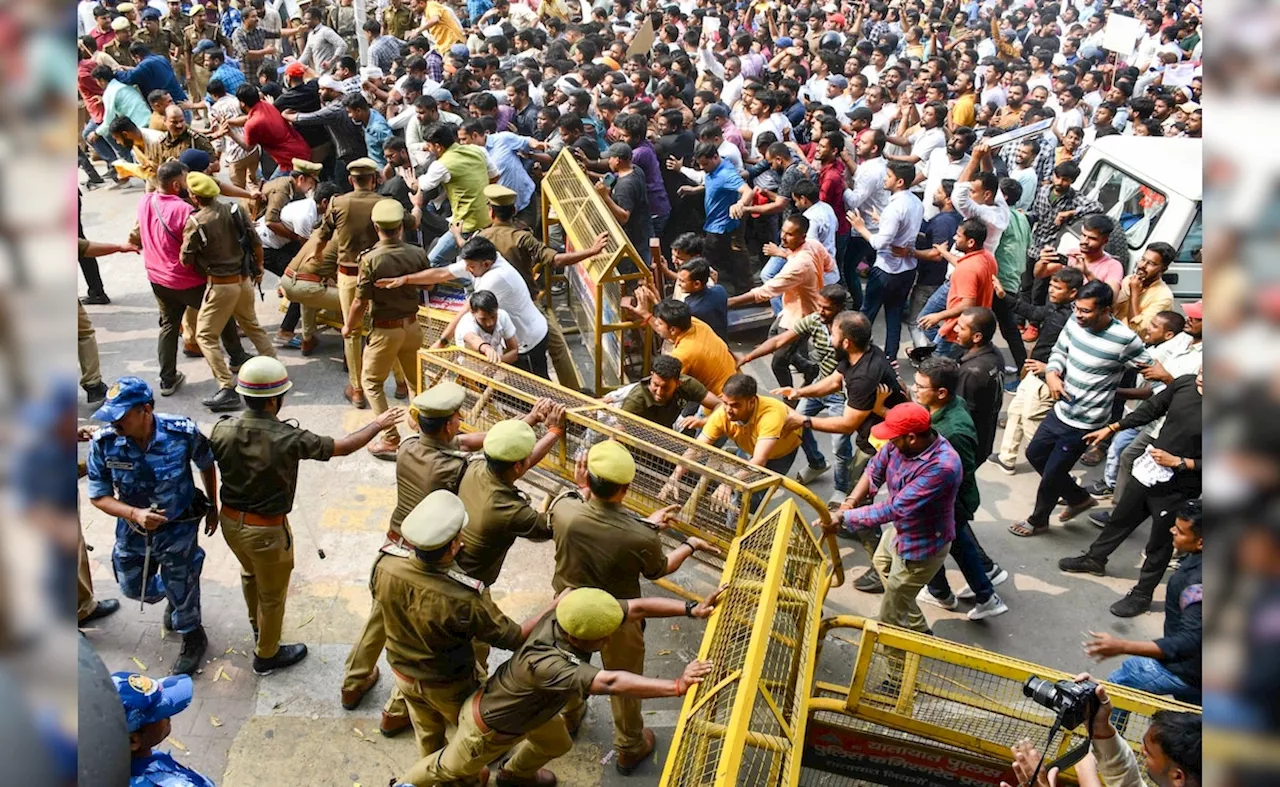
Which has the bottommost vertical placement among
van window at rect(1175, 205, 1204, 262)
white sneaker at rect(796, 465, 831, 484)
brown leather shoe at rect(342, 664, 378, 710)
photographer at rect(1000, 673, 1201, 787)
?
brown leather shoe at rect(342, 664, 378, 710)

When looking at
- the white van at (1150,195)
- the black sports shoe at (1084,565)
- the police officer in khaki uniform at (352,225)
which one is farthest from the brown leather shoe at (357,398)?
the white van at (1150,195)

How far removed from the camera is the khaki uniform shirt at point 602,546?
454 centimetres

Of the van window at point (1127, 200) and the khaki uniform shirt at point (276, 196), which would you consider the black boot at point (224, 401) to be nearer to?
the khaki uniform shirt at point (276, 196)

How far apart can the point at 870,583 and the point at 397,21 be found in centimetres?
1276

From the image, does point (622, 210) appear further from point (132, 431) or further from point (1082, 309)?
point (132, 431)

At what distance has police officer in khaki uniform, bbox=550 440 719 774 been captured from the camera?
14.9 ft

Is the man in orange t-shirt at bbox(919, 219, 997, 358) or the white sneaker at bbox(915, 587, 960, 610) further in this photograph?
the man in orange t-shirt at bbox(919, 219, 997, 358)

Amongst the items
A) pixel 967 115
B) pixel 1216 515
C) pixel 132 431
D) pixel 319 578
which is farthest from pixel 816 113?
pixel 1216 515

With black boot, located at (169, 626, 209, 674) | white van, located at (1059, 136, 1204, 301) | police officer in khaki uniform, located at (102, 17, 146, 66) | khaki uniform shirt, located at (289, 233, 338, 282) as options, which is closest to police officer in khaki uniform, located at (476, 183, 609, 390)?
khaki uniform shirt, located at (289, 233, 338, 282)

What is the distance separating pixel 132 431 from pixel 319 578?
1.71 m

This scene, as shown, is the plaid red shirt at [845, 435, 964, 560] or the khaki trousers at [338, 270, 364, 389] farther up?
the plaid red shirt at [845, 435, 964, 560]

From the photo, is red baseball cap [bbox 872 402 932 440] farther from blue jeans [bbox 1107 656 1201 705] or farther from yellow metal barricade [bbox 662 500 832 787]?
blue jeans [bbox 1107 656 1201 705]

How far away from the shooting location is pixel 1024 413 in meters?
7.11

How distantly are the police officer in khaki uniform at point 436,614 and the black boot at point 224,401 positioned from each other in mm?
3940
